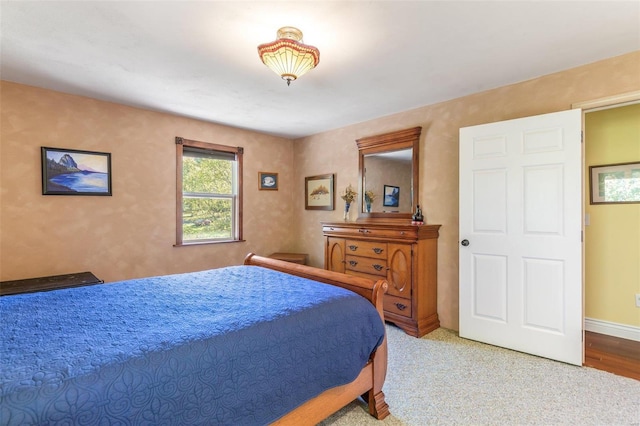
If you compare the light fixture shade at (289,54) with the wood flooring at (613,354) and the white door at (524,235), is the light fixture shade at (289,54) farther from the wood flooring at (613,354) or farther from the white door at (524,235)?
the wood flooring at (613,354)

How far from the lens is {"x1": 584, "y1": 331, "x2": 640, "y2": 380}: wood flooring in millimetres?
2400

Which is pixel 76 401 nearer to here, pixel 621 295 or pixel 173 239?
pixel 173 239

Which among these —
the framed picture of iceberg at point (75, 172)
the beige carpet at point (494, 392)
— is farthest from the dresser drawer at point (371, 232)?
the framed picture of iceberg at point (75, 172)

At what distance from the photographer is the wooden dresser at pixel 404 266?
311 centimetres

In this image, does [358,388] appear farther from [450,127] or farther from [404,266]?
[450,127]

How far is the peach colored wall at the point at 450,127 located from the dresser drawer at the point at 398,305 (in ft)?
1.48

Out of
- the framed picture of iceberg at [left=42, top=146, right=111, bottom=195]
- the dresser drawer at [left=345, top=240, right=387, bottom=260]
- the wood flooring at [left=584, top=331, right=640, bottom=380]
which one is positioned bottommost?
the wood flooring at [left=584, top=331, right=640, bottom=380]

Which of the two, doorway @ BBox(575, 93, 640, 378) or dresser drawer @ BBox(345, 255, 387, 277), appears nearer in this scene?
doorway @ BBox(575, 93, 640, 378)

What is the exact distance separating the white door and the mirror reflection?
2.34 feet

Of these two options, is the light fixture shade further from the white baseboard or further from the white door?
the white baseboard

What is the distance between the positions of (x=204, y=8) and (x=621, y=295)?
14.5 ft

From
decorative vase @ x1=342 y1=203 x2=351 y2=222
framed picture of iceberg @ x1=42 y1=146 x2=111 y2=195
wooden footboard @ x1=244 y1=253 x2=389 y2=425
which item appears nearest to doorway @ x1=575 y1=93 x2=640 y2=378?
wooden footboard @ x1=244 y1=253 x2=389 y2=425

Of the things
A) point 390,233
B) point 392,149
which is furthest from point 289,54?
point 392,149

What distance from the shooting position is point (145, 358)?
1114 mm
